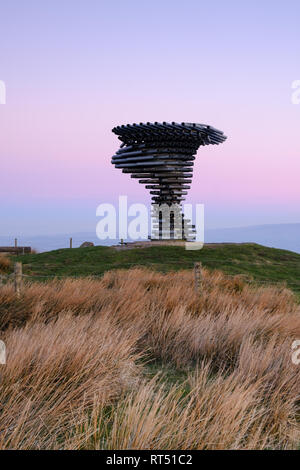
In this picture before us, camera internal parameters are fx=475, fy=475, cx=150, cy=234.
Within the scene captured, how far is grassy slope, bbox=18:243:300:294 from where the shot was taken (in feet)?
60.2

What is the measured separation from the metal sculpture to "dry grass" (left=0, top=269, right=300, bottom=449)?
21.2 metres

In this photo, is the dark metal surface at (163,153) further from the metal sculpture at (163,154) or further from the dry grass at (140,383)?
the dry grass at (140,383)

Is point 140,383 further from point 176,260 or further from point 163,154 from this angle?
point 163,154

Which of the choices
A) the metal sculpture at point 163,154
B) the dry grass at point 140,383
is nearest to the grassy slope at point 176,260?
the metal sculpture at point 163,154

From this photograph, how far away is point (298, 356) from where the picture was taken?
5.95 meters

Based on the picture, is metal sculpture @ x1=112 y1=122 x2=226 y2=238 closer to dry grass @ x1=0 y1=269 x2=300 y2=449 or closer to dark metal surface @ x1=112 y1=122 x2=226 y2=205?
dark metal surface @ x1=112 y1=122 x2=226 y2=205

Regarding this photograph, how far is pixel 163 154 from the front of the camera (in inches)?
1156

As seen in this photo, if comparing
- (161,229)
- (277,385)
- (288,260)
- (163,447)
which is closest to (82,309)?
(277,385)

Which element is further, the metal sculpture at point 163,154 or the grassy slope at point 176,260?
the metal sculpture at point 163,154

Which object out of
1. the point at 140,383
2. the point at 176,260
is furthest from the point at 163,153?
the point at 140,383

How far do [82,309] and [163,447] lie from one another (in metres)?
5.34

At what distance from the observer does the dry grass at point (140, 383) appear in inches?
145

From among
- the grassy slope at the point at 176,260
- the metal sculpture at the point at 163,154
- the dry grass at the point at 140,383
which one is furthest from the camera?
the metal sculpture at the point at 163,154

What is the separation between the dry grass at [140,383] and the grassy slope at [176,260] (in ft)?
30.5
